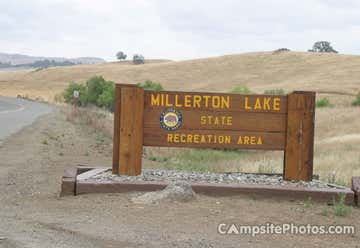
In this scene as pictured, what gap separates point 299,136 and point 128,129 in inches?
101

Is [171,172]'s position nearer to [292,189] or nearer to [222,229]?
[292,189]

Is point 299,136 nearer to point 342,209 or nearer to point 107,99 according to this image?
point 342,209

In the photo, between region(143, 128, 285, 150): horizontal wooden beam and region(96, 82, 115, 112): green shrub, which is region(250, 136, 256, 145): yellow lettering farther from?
region(96, 82, 115, 112): green shrub

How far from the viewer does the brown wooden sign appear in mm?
9656

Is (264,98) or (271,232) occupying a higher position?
(264,98)

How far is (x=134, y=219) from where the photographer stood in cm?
745

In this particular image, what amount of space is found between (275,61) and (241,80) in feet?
53.0

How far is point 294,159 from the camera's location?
31.8ft

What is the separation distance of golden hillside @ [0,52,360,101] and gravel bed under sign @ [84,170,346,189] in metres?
69.7

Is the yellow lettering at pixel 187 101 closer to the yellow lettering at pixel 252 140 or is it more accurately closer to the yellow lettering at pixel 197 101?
the yellow lettering at pixel 197 101

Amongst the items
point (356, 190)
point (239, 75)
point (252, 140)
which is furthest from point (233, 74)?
point (356, 190)

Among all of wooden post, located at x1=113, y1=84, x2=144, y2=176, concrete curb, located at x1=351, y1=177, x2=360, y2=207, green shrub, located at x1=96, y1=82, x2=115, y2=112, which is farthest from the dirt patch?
green shrub, located at x1=96, y1=82, x2=115, y2=112

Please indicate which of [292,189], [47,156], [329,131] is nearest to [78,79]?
[329,131]

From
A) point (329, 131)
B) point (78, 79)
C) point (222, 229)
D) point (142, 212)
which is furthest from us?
point (78, 79)
